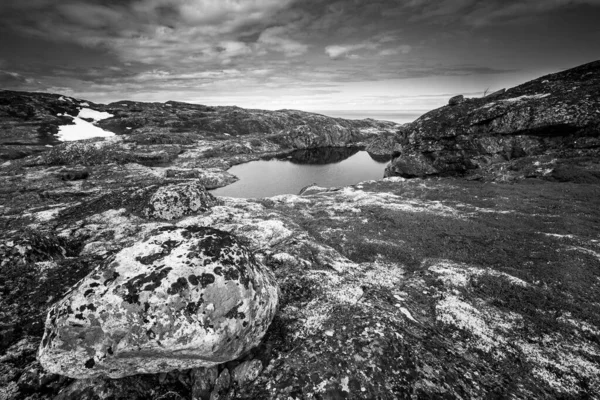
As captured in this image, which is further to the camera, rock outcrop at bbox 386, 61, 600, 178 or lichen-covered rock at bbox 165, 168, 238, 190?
lichen-covered rock at bbox 165, 168, 238, 190

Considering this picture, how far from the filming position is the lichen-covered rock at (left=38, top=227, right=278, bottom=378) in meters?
8.52

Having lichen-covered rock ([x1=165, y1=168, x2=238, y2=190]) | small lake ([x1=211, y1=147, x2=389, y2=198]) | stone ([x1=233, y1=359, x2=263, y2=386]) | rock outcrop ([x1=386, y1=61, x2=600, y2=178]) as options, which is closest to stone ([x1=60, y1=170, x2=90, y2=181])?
lichen-covered rock ([x1=165, y1=168, x2=238, y2=190])

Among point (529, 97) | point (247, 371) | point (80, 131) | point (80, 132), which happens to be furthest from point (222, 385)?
point (80, 131)

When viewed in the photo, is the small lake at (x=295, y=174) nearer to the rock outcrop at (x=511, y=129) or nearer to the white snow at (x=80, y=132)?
the rock outcrop at (x=511, y=129)

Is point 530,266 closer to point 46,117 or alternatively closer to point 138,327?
point 138,327

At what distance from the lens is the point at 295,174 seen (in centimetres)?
9431

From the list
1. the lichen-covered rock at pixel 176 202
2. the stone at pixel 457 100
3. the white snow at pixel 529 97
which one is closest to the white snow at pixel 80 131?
the lichen-covered rock at pixel 176 202

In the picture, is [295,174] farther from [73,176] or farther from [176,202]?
[73,176]

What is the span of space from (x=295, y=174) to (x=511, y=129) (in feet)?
→ 207

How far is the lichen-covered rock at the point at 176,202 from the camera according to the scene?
1252 inches

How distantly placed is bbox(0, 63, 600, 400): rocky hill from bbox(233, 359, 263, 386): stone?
5 centimetres

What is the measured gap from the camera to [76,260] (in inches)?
647

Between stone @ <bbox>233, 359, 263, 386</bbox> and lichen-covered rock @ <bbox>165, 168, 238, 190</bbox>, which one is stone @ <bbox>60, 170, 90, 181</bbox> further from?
stone @ <bbox>233, 359, 263, 386</bbox>

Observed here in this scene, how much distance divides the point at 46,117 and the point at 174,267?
733ft
